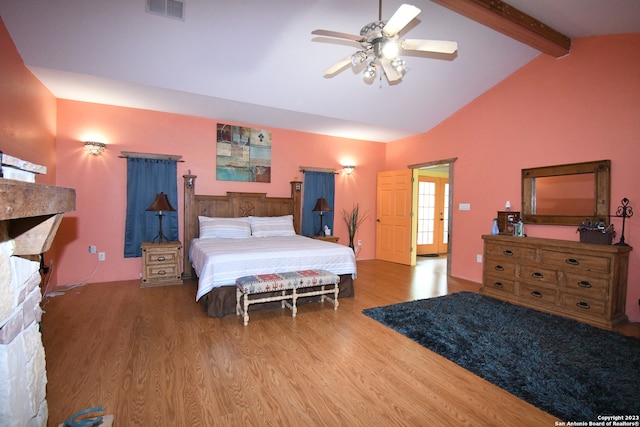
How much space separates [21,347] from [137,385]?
111 centimetres

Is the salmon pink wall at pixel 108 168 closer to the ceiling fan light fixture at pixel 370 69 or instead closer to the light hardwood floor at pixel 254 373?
the light hardwood floor at pixel 254 373

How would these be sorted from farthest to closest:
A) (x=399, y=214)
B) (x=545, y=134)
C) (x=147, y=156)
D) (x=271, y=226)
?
(x=399, y=214)
(x=271, y=226)
(x=147, y=156)
(x=545, y=134)

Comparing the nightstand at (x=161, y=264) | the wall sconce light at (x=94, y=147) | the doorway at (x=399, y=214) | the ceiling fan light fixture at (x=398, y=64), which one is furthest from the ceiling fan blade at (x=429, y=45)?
the wall sconce light at (x=94, y=147)

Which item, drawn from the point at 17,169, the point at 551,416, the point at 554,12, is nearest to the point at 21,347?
the point at 17,169

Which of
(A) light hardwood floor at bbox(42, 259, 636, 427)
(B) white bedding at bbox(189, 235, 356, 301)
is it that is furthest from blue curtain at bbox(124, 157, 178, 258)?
(A) light hardwood floor at bbox(42, 259, 636, 427)

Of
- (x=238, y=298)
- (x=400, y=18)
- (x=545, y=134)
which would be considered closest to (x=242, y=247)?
(x=238, y=298)

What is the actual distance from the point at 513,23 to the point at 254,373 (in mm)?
3977

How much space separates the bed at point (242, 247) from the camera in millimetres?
3168

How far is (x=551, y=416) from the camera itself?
1752 mm

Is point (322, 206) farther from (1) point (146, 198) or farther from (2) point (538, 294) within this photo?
(2) point (538, 294)

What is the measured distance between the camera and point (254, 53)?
11.2ft

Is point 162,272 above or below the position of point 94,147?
below

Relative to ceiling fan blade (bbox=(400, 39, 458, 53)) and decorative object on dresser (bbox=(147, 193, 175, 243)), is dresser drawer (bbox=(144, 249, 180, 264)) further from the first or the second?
ceiling fan blade (bbox=(400, 39, 458, 53))

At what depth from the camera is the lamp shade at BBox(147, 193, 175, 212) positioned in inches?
168
